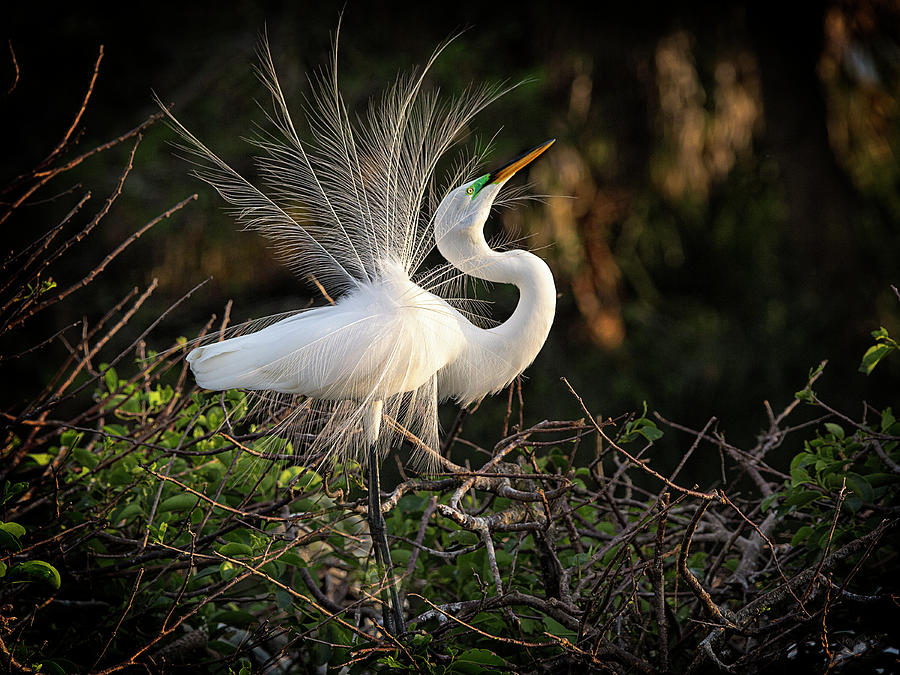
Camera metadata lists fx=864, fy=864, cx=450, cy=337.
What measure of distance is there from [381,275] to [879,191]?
3226 mm

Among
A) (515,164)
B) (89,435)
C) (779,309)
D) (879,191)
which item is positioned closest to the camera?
(515,164)

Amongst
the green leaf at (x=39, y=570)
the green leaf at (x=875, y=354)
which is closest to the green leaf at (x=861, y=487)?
the green leaf at (x=875, y=354)

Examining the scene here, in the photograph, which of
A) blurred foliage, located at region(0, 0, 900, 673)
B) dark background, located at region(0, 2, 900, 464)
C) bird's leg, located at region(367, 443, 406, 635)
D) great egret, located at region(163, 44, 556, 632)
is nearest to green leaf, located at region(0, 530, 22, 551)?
great egret, located at region(163, 44, 556, 632)

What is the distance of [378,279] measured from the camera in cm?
163

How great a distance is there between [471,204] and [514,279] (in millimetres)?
162

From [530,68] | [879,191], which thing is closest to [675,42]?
[530,68]

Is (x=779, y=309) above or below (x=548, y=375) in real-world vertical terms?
above

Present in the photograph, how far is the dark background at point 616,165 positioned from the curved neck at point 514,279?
2.32 meters

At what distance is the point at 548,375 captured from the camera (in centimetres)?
474

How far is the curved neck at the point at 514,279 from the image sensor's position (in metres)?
1.59

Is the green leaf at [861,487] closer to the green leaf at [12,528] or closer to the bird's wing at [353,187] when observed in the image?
the bird's wing at [353,187]

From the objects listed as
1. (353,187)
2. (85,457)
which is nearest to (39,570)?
(85,457)

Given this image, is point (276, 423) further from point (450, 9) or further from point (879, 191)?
point (450, 9)

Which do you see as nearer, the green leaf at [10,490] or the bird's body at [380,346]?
the green leaf at [10,490]
